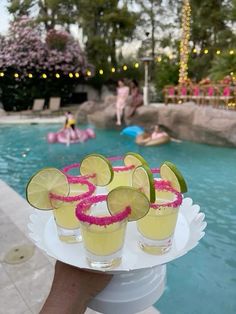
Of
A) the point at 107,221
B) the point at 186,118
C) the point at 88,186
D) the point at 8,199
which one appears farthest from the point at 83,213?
the point at 186,118

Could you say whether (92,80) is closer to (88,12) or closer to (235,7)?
(88,12)

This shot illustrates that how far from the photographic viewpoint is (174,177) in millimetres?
1430

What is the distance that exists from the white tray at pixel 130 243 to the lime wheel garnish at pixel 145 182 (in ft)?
0.66

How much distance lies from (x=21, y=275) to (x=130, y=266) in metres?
1.73

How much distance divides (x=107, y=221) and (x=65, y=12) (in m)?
19.9

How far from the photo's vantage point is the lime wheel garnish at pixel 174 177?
1414 mm

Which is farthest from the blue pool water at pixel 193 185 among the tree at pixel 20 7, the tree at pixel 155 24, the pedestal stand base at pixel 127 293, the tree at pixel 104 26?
the tree at pixel 155 24

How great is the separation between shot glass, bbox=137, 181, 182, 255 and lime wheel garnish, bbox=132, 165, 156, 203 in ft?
0.14

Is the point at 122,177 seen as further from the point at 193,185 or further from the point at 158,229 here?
the point at 193,185

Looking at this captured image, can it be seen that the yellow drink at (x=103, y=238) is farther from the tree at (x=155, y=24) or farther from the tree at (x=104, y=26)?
the tree at (x=155, y=24)

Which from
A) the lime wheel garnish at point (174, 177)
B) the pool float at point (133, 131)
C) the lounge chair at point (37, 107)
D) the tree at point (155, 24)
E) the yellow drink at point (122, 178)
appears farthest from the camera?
the tree at point (155, 24)

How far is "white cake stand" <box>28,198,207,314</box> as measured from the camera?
1146mm

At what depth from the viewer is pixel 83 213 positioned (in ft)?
3.61

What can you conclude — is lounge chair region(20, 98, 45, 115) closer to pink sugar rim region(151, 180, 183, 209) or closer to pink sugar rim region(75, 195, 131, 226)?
pink sugar rim region(151, 180, 183, 209)
